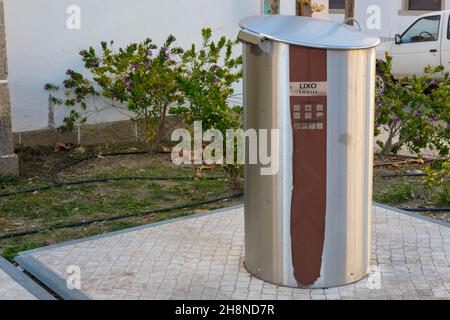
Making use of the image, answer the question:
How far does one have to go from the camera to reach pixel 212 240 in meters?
5.00

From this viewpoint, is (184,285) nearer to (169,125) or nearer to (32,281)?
(32,281)

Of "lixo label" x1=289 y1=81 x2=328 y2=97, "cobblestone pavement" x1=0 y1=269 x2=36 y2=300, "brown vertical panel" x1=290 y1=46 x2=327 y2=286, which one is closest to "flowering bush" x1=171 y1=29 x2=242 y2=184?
"brown vertical panel" x1=290 y1=46 x2=327 y2=286

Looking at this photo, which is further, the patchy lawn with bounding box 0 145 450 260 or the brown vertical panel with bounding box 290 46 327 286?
the patchy lawn with bounding box 0 145 450 260

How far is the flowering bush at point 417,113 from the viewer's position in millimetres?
7188

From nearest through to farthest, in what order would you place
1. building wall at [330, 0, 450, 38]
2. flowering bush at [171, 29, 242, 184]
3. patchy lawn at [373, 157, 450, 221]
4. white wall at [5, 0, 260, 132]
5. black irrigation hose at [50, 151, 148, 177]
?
patchy lawn at [373, 157, 450, 221] → flowering bush at [171, 29, 242, 184] → black irrigation hose at [50, 151, 148, 177] → white wall at [5, 0, 260, 132] → building wall at [330, 0, 450, 38]

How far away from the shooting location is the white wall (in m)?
7.98

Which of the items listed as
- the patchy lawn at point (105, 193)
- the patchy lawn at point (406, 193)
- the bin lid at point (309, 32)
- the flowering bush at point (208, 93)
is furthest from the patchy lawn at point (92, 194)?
the bin lid at point (309, 32)

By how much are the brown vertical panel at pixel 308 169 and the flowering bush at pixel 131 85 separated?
4149 millimetres

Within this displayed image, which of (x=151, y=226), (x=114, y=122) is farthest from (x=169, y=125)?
(x=151, y=226)

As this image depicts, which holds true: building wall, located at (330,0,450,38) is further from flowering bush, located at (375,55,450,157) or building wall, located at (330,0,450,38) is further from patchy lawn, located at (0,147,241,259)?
patchy lawn, located at (0,147,241,259)

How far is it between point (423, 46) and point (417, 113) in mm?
7126

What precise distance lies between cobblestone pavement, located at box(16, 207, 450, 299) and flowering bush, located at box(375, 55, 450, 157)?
1.92 m
